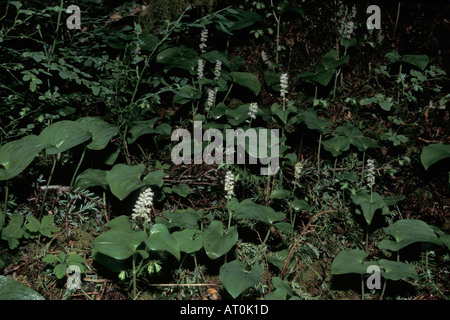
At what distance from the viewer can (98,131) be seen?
2.33m

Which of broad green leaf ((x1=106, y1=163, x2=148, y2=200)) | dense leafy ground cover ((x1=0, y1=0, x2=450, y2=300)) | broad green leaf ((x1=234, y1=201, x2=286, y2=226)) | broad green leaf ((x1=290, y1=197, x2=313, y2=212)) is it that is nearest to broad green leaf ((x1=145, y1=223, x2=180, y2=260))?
dense leafy ground cover ((x1=0, y1=0, x2=450, y2=300))

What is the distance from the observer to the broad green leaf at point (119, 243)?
1729 millimetres

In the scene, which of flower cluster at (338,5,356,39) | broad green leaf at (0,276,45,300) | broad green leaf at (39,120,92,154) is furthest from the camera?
flower cluster at (338,5,356,39)

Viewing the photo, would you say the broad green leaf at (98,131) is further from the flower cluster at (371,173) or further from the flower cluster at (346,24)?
the flower cluster at (346,24)

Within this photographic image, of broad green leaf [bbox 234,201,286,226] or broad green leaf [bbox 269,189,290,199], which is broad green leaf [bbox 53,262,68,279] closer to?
broad green leaf [bbox 234,201,286,226]

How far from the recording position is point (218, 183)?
2.76 m

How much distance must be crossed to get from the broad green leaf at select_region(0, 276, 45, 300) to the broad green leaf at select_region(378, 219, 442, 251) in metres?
2.19

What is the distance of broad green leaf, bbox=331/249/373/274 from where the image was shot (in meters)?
2.04

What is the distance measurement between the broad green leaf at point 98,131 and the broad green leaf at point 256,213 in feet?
3.51

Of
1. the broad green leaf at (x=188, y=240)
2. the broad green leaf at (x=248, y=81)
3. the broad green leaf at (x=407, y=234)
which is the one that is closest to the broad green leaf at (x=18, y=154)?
the broad green leaf at (x=188, y=240)

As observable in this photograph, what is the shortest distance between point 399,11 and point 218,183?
2.37 meters

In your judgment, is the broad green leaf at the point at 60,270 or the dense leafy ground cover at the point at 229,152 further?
the dense leafy ground cover at the point at 229,152

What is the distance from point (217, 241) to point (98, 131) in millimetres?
1197

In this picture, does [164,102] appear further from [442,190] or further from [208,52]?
[442,190]
